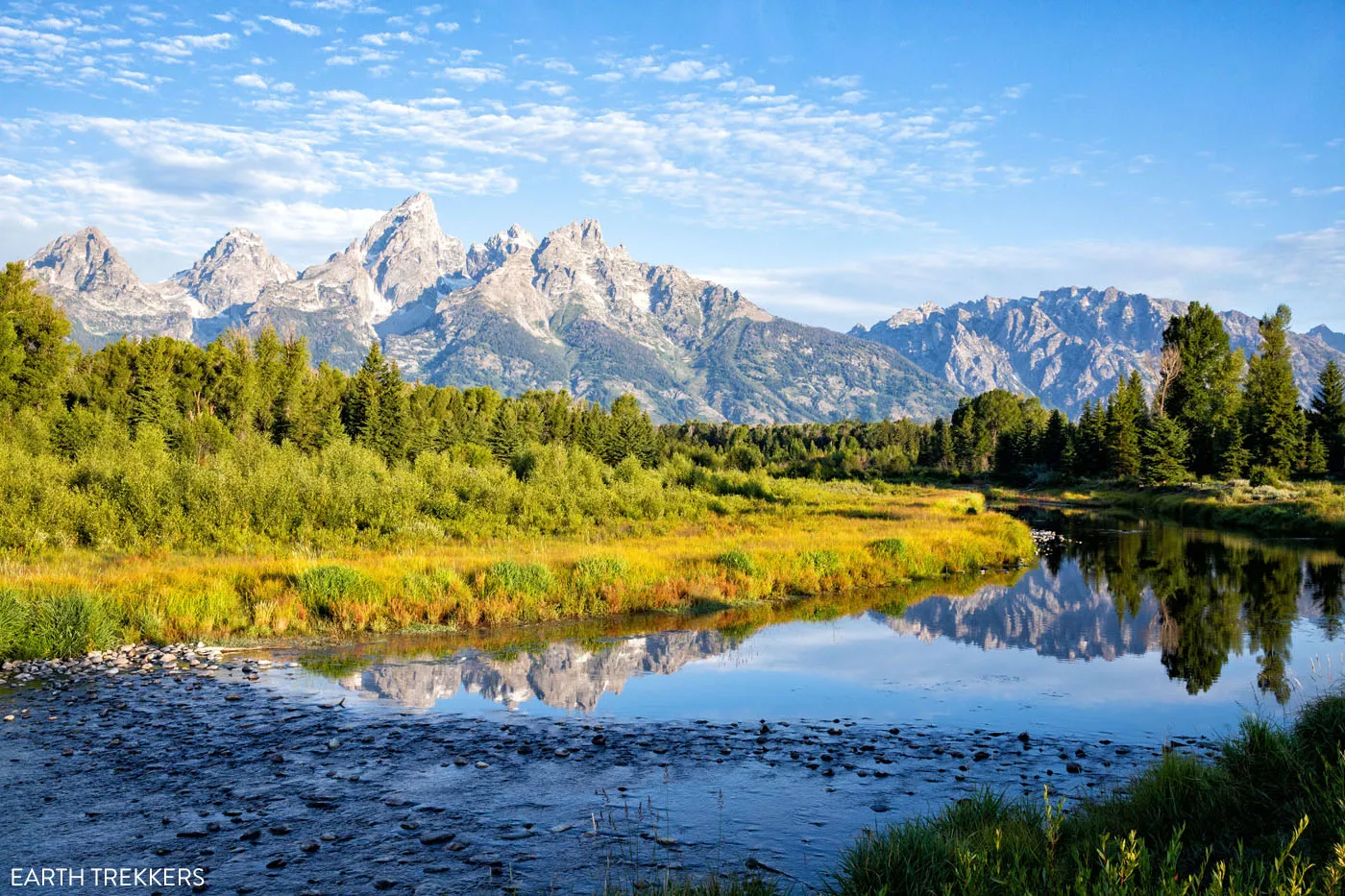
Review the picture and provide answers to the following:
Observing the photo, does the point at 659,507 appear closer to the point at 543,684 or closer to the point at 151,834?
the point at 543,684

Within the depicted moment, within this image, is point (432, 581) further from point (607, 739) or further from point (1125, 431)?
point (1125, 431)

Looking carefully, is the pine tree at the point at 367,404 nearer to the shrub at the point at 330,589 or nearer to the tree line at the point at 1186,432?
the tree line at the point at 1186,432

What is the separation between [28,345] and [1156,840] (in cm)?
7052

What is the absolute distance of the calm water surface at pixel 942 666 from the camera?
14.7 metres

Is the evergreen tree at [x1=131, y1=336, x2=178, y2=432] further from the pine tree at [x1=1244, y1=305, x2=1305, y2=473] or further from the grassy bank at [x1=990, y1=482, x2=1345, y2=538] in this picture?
the pine tree at [x1=1244, y1=305, x2=1305, y2=473]

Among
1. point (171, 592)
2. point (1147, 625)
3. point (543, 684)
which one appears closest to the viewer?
point (543, 684)

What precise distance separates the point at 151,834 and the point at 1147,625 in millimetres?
24280

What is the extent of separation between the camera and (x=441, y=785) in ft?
34.1

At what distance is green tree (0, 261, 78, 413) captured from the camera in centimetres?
5295

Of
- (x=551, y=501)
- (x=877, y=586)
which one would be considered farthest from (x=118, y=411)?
(x=877, y=586)

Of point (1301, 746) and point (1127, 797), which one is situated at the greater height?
point (1301, 746)

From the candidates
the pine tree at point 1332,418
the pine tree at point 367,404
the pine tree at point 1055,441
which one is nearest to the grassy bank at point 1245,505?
the pine tree at point 1332,418

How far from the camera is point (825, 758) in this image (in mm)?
11711

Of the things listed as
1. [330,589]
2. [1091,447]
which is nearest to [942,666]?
[330,589]
